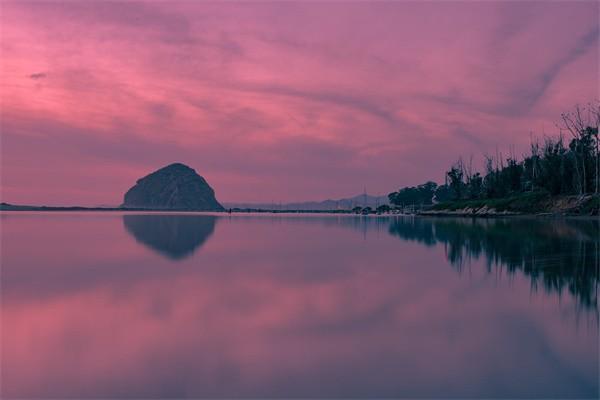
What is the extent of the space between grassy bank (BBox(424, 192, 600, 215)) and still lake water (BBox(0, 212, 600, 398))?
225 feet

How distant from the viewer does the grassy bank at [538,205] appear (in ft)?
252

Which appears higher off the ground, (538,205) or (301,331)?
(538,205)

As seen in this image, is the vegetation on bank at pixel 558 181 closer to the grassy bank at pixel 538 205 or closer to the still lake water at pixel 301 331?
the grassy bank at pixel 538 205

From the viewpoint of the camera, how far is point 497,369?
7.58m

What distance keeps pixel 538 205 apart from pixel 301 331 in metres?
90.0

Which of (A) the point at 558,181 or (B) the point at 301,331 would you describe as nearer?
(B) the point at 301,331

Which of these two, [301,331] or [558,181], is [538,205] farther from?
[301,331]

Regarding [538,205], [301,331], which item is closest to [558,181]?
[538,205]

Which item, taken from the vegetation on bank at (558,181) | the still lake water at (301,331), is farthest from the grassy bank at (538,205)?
the still lake water at (301,331)

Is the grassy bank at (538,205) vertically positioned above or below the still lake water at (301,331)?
above

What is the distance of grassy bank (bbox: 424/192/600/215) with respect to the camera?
76850 millimetres

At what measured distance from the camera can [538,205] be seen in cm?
8738

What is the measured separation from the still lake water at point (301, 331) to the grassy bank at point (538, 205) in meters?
68.6

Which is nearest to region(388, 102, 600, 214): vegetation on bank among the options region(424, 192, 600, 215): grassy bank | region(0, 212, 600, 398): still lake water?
region(424, 192, 600, 215): grassy bank
